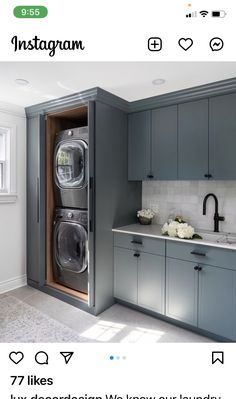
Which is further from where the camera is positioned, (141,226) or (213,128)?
(141,226)

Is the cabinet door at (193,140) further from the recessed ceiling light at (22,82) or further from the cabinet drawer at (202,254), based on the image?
the recessed ceiling light at (22,82)

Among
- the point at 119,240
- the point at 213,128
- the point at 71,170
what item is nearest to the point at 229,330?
the point at 119,240

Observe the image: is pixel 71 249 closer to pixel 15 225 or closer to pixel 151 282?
pixel 15 225

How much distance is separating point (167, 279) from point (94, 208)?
0.99m

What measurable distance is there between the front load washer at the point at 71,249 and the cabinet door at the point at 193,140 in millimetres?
1176

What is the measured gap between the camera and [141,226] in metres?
2.81

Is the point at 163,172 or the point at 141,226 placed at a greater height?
the point at 163,172

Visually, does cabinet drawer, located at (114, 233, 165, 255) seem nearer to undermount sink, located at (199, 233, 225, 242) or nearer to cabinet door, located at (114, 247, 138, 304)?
cabinet door, located at (114, 247, 138, 304)

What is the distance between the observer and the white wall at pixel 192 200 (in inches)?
96.1

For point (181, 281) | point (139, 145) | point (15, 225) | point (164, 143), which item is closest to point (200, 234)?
point (181, 281)

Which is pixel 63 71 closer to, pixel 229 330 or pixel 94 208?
pixel 94 208

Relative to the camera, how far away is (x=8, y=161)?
9.73ft

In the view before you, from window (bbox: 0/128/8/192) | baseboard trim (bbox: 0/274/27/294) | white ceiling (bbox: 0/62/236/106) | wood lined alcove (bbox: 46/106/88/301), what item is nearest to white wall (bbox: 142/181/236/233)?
white ceiling (bbox: 0/62/236/106)

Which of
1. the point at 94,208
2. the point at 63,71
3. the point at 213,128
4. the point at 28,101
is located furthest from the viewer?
the point at 28,101
